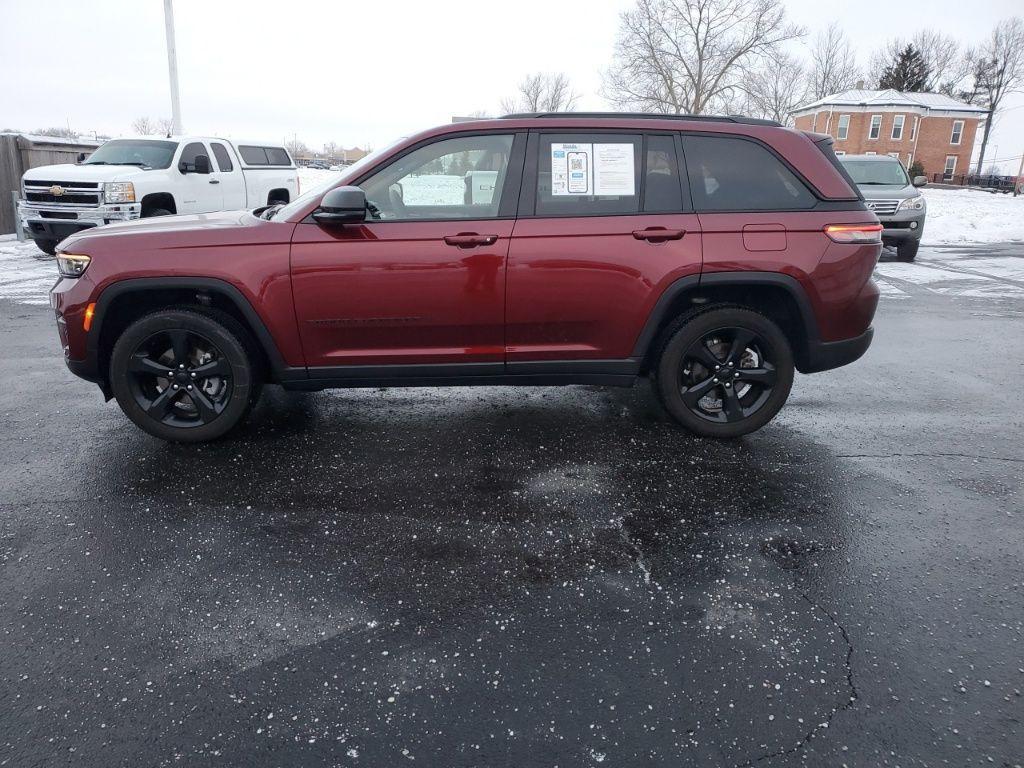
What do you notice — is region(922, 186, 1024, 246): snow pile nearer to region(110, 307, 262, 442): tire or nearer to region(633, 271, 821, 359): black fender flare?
region(633, 271, 821, 359): black fender flare

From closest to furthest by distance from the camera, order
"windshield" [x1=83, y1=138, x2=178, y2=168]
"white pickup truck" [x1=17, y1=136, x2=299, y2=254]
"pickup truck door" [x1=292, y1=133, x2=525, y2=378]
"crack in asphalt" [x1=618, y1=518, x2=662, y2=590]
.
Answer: "crack in asphalt" [x1=618, y1=518, x2=662, y2=590], "pickup truck door" [x1=292, y1=133, x2=525, y2=378], "white pickup truck" [x1=17, y1=136, x2=299, y2=254], "windshield" [x1=83, y1=138, x2=178, y2=168]

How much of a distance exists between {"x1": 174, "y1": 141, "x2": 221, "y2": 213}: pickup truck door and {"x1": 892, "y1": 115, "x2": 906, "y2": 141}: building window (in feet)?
184

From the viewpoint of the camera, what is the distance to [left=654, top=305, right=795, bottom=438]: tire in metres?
4.31

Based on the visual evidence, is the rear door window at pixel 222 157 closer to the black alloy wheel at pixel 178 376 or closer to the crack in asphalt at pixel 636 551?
the black alloy wheel at pixel 178 376

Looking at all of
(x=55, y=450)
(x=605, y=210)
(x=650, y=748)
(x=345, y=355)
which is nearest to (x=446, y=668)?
(x=650, y=748)

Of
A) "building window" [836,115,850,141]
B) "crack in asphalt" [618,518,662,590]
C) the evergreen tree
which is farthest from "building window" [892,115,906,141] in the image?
"crack in asphalt" [618,518,662,590]

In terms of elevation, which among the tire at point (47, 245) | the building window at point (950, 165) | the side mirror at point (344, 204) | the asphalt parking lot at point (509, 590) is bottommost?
the asphalt parking lot at point (509, 590)

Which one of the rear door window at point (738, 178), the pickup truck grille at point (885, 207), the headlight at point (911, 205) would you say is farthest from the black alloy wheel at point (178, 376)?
the headlight at point (911, 205)

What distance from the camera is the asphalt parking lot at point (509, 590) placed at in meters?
2.20

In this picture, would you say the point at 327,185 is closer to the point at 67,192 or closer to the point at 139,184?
the point at 139,184

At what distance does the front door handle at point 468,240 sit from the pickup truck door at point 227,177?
1091cm

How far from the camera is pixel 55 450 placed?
428 cm

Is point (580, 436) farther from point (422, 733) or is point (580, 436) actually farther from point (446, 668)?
point (422, 733)

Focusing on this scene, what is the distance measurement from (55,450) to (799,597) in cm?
412
